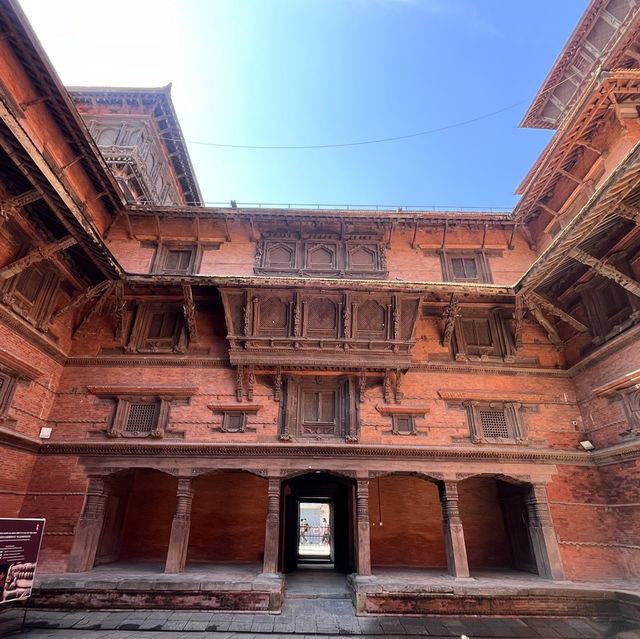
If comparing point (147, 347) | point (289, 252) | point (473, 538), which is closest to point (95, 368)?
point (147, 347)

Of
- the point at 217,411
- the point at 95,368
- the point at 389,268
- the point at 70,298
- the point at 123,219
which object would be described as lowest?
the point at 217,411

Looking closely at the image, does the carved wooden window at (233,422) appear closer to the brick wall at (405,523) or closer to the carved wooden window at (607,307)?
the brick wall at (405,523)

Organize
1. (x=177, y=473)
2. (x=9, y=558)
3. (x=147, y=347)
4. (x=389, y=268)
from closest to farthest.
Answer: (x=9, y=558) < (x=177, y=473) < (x=147, y=347) < (x=389, y=268)

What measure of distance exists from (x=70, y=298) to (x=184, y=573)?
799 cm

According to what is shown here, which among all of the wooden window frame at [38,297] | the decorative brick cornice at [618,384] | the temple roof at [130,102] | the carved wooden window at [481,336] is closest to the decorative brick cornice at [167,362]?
the wooden window frame at [38,297]

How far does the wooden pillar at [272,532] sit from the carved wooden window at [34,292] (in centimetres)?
734

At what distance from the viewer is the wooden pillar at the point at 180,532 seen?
31.2 ft

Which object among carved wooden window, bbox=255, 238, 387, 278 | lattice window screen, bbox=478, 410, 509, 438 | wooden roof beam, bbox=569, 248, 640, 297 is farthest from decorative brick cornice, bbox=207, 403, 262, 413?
wooden roof beam, bbox=569, 248, 640, 297

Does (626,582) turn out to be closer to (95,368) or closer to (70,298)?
(95,368)

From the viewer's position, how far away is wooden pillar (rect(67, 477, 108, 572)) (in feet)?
31.2

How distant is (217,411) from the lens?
1112 cm

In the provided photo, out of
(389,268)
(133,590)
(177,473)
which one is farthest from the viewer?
(389,268)

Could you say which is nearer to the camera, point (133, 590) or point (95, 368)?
point (133, 590)

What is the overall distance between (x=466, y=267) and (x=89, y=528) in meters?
13.4
